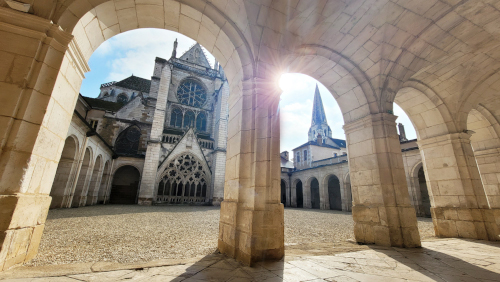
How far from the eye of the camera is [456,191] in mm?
4824

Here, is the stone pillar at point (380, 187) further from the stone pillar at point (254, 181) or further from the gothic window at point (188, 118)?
the gothic window at point (188, 118)

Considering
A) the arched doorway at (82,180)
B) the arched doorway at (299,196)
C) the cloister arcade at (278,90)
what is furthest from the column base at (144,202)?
the arched doorway at (299,196)

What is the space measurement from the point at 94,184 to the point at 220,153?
839 cm

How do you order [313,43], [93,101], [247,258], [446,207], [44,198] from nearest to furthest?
1. [44,198]
2. [247,258]
3. [313,43]
4. [446,207]
5. [93,101]

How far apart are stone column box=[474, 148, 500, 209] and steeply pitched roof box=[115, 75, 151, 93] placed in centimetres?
2824

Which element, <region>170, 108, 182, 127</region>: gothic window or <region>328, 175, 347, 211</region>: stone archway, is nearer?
<region>170, 108, 182, 127</region>: gothic window

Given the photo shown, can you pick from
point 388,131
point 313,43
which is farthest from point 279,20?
point 388,131

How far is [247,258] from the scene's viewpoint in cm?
235

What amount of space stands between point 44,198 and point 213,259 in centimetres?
196

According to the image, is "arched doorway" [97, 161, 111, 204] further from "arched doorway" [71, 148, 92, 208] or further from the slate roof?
the slate roof

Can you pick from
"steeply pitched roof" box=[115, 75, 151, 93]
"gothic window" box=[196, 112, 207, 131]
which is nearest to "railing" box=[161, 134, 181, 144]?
"gothic window" box=[196, 112, 207, 131]

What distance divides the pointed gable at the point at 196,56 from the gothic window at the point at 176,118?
7.46 meters

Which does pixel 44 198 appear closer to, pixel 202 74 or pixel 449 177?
pixel 449 177

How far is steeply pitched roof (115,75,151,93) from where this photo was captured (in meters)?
24.0
